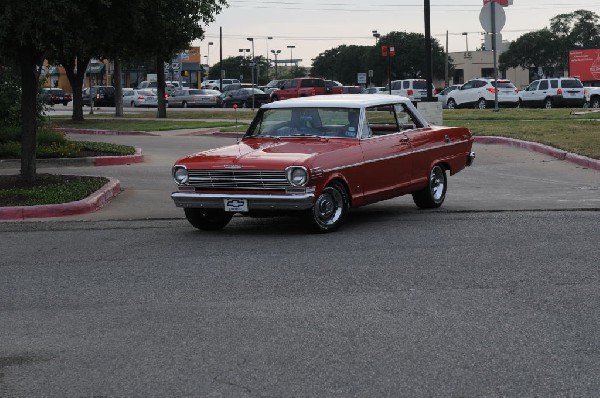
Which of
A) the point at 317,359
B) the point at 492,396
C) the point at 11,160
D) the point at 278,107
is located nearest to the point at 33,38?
the point at 278,107

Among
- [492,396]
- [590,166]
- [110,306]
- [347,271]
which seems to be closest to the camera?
[492,396]

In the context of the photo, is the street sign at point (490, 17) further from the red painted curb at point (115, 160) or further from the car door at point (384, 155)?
the car door at point (384, 155)

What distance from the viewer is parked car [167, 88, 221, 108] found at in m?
65.5

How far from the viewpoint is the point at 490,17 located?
28766 millimetres

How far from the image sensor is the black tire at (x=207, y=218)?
12.0m

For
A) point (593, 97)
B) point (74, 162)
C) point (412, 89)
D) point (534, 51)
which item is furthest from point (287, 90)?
point (534, 51)

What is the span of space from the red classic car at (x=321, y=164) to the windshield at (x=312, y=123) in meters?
Result: 0.01

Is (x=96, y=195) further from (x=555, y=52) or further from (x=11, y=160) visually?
(x=555, y=52)

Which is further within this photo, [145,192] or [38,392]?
[145,192]

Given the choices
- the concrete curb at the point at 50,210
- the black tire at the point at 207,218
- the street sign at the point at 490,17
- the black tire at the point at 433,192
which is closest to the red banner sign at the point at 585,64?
the street sign at the point at 490,17

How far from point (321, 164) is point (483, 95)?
39.0 m

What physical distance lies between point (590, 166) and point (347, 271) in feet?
34.8

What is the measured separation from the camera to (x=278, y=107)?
42.4 ft

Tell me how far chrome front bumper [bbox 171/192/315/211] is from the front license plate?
3cm
